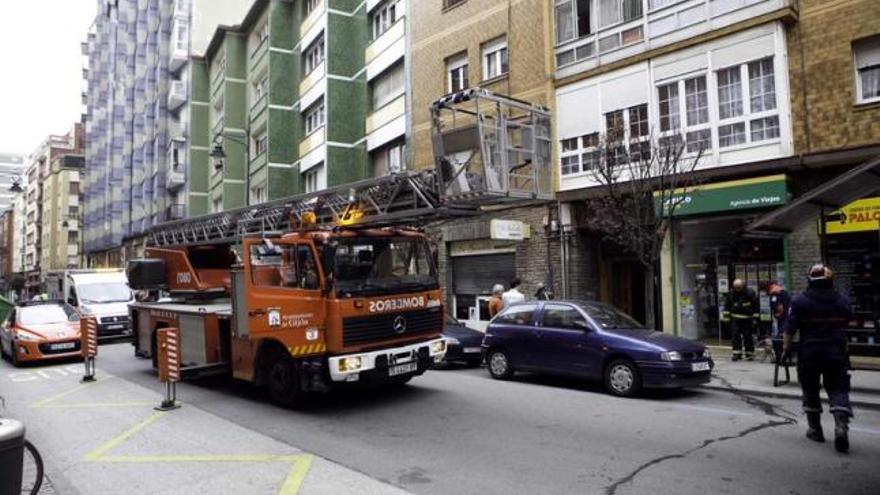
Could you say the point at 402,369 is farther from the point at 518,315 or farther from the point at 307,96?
the point at 307,96

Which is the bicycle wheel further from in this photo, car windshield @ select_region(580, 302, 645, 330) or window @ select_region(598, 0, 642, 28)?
window @ select_region(598, 0, 642, 28)

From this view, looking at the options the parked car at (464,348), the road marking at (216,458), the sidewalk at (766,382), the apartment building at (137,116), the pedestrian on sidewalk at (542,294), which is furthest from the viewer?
the apartment building at (137,116)

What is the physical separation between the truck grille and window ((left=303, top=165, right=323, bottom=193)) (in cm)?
1974

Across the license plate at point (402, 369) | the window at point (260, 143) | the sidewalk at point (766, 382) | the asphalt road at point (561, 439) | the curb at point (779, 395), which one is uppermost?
the window at point (260, 143)

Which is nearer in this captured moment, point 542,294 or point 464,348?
point 464,348

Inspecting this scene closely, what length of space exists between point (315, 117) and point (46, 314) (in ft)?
53.4

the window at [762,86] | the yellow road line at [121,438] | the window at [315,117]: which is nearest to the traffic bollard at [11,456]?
the yellow road line at [121,438]

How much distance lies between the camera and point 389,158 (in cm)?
2452

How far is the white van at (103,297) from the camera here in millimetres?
18688

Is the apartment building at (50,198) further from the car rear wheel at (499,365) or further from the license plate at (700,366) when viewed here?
the license plate at (700,366)

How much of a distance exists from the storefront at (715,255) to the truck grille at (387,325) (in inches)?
240

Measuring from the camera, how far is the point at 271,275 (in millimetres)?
8953

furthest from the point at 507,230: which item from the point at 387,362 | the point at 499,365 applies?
the point at 387,362

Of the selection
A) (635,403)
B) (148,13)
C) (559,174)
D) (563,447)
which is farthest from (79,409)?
(148,13)
